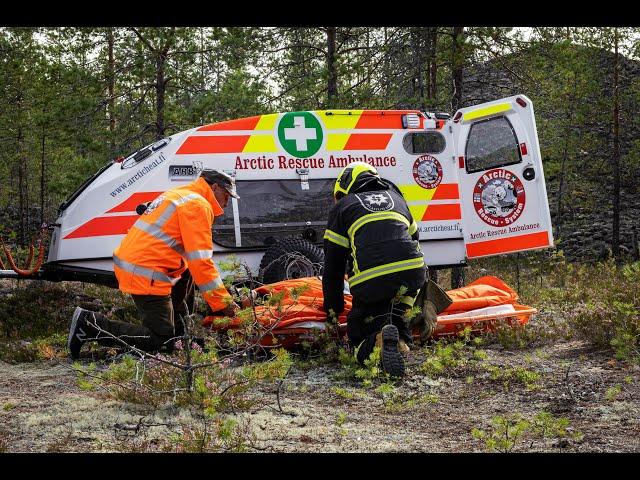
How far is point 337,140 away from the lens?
396 inches

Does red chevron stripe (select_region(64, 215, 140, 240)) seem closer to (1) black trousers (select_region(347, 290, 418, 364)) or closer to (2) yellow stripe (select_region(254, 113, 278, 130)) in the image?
(2) yellow stripe (select_region(254, 113, 278, 130))

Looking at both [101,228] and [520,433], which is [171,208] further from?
[520,433]

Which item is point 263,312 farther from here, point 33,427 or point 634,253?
point 634,253

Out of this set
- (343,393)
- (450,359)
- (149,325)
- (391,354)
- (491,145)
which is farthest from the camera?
(491,145)

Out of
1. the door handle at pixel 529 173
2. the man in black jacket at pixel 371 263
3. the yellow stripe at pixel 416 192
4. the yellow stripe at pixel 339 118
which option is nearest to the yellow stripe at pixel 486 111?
the door handle at pixel 529 173

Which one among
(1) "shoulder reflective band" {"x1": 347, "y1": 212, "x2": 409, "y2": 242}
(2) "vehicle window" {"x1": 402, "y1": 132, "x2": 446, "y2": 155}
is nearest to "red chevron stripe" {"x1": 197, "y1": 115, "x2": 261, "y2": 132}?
(2) "vehicle window" {"x1": 402, "y1": 132, "x2": 446, "y2": 155}

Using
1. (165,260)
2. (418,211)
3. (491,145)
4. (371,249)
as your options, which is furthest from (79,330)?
(491,145)

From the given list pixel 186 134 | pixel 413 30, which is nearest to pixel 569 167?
pixel 413 30

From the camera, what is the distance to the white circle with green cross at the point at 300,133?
9.87 metres

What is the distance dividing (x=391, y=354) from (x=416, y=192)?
4.54 metres

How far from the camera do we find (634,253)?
19438 mm

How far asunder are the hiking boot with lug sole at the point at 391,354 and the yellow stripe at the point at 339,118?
448 cm

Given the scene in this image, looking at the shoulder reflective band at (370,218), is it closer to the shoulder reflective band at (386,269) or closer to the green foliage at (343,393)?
the shoulder reflective band at (386,269)

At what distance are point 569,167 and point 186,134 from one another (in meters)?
16.2
